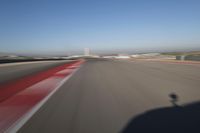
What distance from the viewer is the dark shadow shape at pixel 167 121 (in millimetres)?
3959

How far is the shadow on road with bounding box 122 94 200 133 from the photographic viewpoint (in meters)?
3.96

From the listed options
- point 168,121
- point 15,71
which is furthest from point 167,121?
point 15,71

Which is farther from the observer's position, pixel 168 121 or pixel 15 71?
pixel 15 71

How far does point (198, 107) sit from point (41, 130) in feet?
14.1

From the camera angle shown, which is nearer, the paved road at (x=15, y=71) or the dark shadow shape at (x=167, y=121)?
the dark shadow shape at (x=167, y=121)

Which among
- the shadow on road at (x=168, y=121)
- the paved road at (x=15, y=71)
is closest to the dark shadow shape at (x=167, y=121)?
the shadow on road at (x=168, y=121)

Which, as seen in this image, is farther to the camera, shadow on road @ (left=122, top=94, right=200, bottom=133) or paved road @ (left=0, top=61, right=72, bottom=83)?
paved road @ (left=0, top=61, right=72, bottom=83)

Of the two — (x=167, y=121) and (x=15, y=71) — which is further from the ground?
(x=167, y=121)

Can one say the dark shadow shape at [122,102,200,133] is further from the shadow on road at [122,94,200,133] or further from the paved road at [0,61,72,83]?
the paved road at [0,61,72,83]

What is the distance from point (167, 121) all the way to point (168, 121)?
0.02 metres

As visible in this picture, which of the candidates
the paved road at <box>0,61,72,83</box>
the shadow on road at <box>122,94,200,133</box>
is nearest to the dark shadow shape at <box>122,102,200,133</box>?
the shadow on road at <box>122,94,200,133</box>

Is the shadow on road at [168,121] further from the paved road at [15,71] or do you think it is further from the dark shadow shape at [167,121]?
the paved road at [15,71]

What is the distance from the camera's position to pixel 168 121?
447 cm

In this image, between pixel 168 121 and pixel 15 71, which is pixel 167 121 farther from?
pixel 15 71
